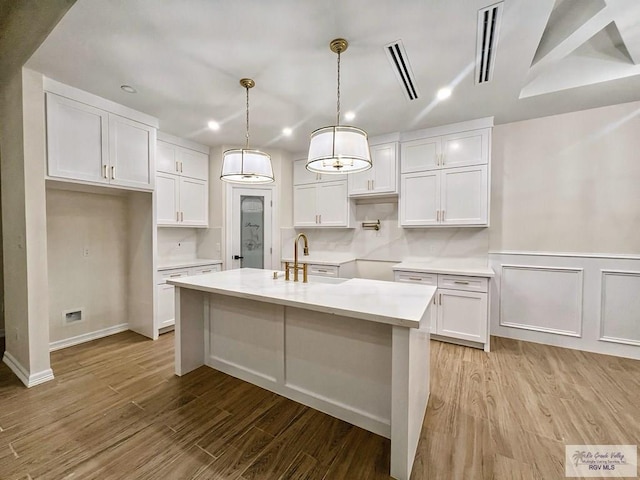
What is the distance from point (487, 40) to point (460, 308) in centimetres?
260

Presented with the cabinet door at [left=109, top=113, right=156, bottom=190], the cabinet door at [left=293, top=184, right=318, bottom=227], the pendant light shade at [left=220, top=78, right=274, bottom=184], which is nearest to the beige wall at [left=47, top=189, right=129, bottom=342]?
the cabinet door at [left=109, top=113, right=156, bottom=190]

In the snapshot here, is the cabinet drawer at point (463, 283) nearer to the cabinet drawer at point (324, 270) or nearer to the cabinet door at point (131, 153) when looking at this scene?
the cabinet drawer at point (324, 270)

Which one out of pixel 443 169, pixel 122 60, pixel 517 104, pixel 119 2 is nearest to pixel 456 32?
pixel 517 104

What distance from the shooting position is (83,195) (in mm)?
3262

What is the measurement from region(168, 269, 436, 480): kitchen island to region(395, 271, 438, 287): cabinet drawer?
1.36 meters

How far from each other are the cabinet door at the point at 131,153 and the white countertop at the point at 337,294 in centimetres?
147

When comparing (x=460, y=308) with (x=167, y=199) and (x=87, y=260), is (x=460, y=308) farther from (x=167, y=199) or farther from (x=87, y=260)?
(x=87, y=260)

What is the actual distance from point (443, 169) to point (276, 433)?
336 cm

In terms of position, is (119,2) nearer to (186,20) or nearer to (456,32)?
(186,20)

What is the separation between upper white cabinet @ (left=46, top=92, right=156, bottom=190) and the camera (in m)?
2.48

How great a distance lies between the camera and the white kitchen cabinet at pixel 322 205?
4.21 m

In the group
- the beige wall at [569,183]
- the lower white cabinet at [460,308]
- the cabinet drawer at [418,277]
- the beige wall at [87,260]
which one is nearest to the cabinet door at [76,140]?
the beige wall at [87,260]

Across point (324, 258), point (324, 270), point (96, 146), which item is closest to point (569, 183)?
point (324, 270)

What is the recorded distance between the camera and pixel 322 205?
14.4ft
